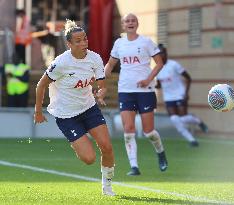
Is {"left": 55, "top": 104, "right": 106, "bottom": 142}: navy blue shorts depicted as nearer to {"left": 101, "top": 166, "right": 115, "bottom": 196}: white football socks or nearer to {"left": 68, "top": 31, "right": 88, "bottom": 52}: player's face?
{"left": 101, "top": 166, "right": 115, "bottom": 196}: white football socks

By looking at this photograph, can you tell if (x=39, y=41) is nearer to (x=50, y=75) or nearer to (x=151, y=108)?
(x=151, y=108)

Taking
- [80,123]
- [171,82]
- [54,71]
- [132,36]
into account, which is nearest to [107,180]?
[80,123]

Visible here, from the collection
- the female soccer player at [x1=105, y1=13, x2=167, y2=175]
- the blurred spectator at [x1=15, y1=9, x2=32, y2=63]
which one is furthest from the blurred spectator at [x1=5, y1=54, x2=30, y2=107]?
the female soccer player at [x1=105, y1=13, x2=167, y2=175]

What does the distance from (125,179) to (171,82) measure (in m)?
8.22

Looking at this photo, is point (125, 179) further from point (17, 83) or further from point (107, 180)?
point (17, 83)

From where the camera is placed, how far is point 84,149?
477 inches

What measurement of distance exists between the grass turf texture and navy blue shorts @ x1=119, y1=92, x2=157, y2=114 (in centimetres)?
97

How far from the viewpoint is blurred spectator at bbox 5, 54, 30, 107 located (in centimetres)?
2694

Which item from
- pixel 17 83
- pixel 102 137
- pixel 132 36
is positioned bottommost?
pixel 17 83

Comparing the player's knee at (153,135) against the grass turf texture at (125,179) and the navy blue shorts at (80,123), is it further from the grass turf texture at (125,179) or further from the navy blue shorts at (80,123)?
the navy blue shorts at (80,123)

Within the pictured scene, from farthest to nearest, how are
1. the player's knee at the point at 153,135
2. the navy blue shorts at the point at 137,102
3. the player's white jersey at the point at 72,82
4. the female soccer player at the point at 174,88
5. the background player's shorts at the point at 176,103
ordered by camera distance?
1. the background player's shorts at the point at 176,103
2. the female soccer player at the point at 174,88
3. the player's knee at the point at 153,135
4. the navy blue shorts at the point at 137,102
5. the player's white jersey at the point at 72,82

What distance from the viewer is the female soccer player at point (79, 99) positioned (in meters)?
12.1

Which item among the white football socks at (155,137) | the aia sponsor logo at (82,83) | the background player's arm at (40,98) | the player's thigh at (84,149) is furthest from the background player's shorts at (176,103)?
the background player's arm at (40,98)

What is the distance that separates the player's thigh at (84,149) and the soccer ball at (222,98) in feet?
5.05
